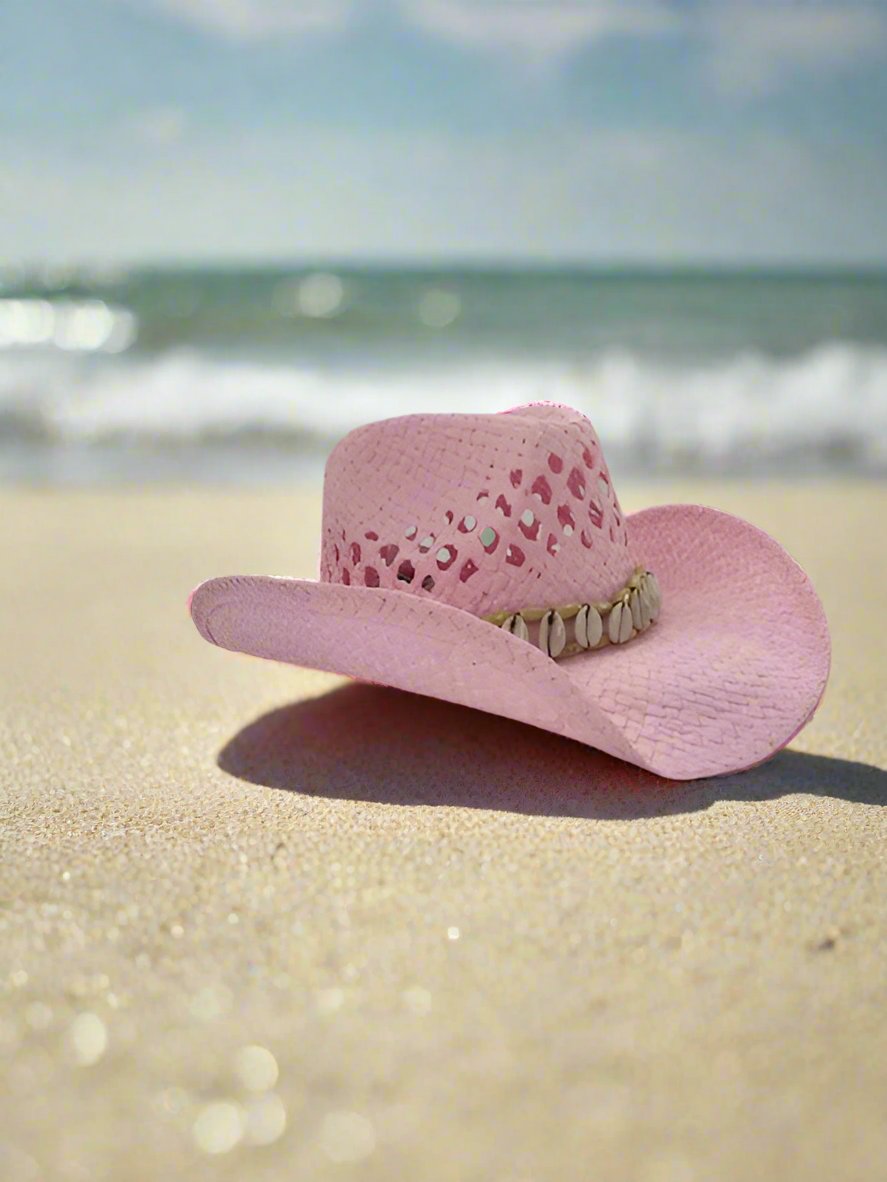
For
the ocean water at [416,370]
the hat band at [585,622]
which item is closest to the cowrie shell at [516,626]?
the hat band at [585,622]

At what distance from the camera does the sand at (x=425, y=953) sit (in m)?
0.88

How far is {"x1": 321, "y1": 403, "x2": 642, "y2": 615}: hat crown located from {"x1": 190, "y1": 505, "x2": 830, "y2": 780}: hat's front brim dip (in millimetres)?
121

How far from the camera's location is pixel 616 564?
180cm

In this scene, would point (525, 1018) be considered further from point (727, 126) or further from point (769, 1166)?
point (727, 126)

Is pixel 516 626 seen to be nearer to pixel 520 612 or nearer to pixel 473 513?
pixel 520 612

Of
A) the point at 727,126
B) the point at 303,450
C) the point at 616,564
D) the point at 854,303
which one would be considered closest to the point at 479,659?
the point at 616,564

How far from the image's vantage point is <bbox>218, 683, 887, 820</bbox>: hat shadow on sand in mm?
1579

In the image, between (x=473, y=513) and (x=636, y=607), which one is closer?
Answer: (x=473, y=513)

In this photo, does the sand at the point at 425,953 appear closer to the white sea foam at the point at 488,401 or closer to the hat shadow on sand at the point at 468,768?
the hat shadow on sand at the point at 468,768

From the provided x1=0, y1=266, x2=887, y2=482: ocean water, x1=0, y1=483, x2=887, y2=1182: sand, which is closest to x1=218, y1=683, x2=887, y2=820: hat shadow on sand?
x1=0, y1=483, x2=887, y2=1182: sand

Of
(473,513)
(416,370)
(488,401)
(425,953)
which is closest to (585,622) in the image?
(473,513)

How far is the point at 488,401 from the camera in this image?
884cm

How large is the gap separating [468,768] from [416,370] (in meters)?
8.80

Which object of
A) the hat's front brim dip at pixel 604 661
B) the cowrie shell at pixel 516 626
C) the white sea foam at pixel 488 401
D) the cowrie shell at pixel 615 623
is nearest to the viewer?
the hat's front brim dip at pixel 604 661
